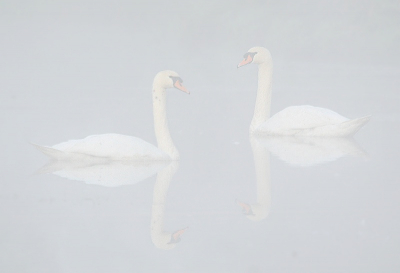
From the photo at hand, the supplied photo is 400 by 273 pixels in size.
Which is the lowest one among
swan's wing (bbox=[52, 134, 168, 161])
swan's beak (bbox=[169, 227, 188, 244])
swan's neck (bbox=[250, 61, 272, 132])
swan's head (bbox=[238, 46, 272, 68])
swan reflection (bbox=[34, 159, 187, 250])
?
swan's neck (bbox=[250, 61, 272, 132])

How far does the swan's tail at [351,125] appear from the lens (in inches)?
346

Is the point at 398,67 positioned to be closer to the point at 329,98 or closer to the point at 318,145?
the point at 329,98

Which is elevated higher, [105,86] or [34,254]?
[34,254]

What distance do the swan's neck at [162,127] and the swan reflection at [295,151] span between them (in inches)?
32.4

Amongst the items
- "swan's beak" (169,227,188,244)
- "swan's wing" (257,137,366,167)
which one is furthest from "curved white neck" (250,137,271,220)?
"swan's beak" (169,227,188,244)

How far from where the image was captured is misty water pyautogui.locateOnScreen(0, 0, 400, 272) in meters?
5.12

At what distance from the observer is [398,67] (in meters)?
20.0

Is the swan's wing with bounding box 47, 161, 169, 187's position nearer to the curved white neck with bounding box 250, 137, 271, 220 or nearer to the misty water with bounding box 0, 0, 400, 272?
the misty water with bounding box 0, 0, 400, 272

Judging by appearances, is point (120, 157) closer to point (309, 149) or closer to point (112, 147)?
point (112, 147)

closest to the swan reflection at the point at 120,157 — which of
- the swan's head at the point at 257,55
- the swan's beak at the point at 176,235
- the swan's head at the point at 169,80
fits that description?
the swan's head at the point at 169,80

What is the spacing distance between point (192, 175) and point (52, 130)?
328 cm

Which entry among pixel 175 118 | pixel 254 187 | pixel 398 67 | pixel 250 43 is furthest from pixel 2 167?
pixel 250 43

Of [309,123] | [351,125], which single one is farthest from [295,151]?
[351,125]

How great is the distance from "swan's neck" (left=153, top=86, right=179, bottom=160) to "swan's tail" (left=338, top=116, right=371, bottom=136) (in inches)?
81.6
